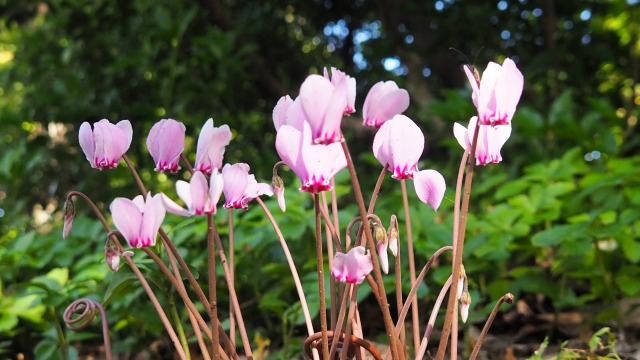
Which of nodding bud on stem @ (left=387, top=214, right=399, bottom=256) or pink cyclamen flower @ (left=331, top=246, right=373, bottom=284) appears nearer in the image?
pink cyclamen flower @ (left=331, top=246, right=373, bottom=284)

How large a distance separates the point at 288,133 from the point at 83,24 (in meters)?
4.56

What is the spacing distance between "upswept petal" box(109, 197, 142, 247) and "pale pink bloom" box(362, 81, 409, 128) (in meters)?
0.44

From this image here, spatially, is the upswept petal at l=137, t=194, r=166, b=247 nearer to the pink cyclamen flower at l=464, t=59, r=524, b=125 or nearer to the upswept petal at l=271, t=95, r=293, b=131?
the upswept petal at l=271, t=95, r=293, b=131

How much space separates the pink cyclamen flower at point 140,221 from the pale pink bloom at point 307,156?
8.8 inches

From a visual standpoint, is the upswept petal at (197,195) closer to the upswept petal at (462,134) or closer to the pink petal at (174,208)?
the pink petal at (174,208)

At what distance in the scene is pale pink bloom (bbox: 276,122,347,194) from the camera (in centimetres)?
105

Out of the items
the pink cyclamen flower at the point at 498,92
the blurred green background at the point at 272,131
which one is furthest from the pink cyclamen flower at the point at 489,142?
the blurred green background at the point at 272,131

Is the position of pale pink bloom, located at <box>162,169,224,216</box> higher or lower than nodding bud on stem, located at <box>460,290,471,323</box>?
higher

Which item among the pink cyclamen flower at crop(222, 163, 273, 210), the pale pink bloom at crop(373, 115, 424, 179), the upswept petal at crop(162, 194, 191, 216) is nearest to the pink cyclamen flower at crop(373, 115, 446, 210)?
the pale pink bloom at crop(373, 115, 424, 179)

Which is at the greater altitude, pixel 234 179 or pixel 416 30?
pixel 416 30

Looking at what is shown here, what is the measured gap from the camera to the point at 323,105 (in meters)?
0.97

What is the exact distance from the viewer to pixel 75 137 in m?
4.69

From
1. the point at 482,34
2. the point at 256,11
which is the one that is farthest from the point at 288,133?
the point at 256,11

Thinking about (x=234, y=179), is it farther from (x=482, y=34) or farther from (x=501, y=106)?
(x=482, y=34)
